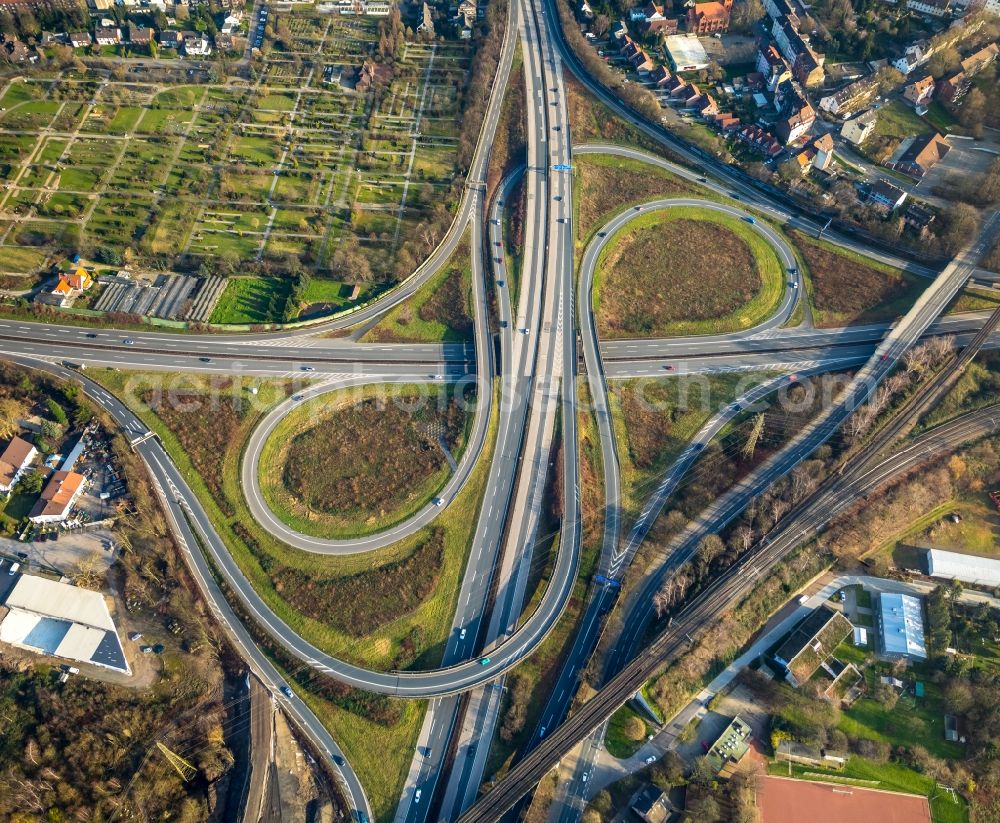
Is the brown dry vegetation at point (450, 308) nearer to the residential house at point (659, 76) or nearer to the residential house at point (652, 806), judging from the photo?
the residential house at point (652, 806)

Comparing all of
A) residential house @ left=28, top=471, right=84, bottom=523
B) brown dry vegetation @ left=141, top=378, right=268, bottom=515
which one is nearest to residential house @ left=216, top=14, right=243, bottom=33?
brown dry vegetation @ left=141, top=378, right=268, bottom=515

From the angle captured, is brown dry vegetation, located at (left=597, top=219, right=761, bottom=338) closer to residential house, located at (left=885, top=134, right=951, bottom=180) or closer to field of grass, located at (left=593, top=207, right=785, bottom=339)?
field of grass, located at (left=593, top=207, right=785, bottom=339)

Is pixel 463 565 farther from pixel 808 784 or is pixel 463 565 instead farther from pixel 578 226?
pixel 578 226

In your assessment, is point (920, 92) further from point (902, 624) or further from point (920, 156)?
point (902, 624)

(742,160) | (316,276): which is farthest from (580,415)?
(742,160)

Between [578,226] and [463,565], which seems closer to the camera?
[463,565]

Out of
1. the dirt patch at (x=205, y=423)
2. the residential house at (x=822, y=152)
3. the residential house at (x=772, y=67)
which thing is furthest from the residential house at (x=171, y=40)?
the residential house at (x=822, y=152)
